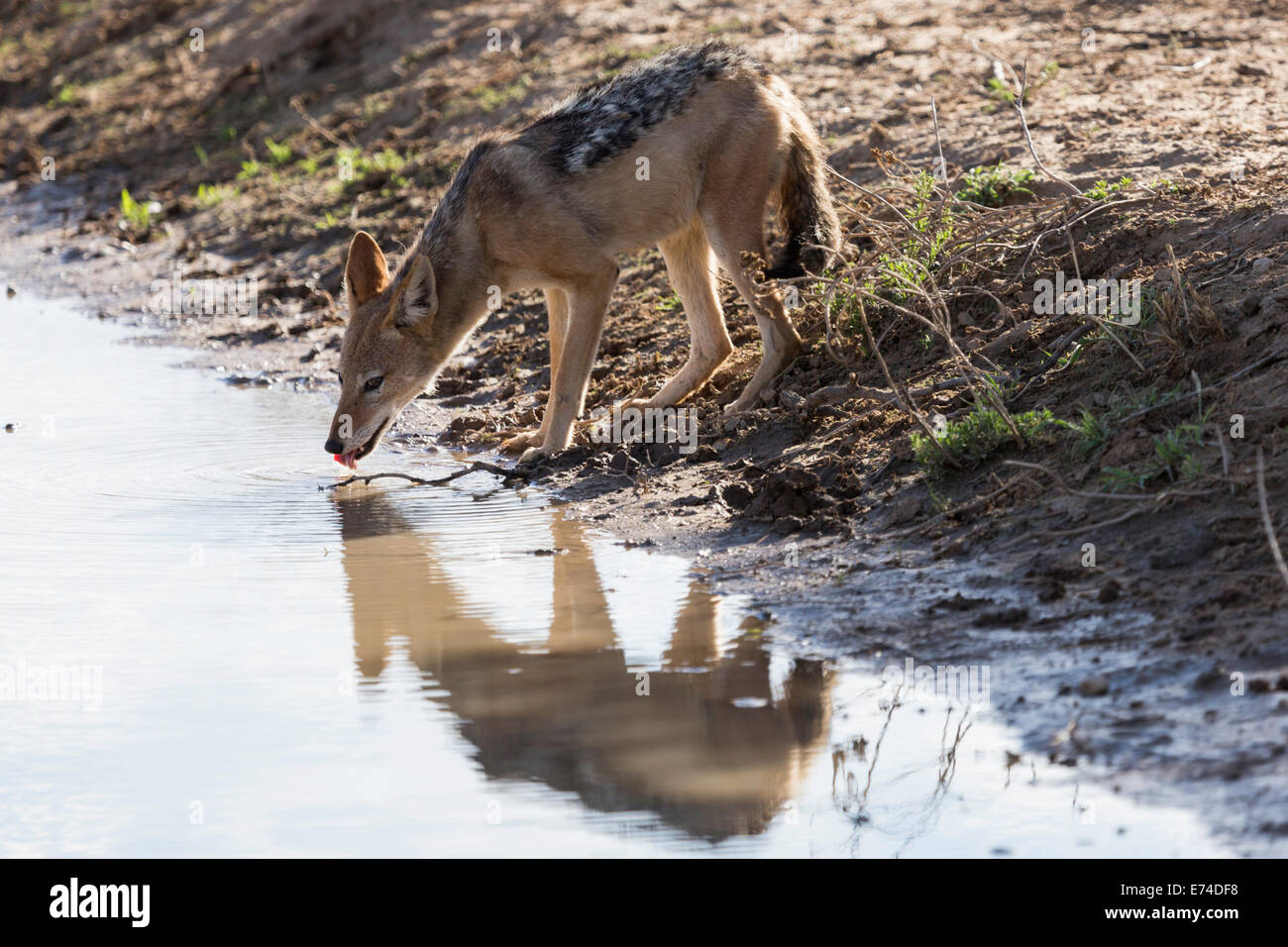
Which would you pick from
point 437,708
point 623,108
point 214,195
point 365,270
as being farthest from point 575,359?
point 214,195

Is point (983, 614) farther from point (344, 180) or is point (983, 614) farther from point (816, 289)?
point (344, 180)

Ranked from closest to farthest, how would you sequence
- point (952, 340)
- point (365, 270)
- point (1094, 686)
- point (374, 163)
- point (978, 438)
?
1. point (1094, 686)
2. point (978, 438)
3. point (952, 340)
4. point (365, 270)
5. point (374, 163)

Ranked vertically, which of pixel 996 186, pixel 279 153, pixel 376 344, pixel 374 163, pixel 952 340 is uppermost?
pixel 279 153

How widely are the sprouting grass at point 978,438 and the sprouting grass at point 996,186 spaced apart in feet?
7.90

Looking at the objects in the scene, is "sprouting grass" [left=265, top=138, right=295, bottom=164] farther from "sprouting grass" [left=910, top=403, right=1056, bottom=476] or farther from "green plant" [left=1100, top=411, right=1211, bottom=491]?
"green plant" [left=1100, top=411, right=1211, bottom=491]

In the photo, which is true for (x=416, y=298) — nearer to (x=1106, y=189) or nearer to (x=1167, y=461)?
(x=1106, y=189)

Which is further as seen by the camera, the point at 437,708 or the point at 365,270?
the point at 365,270

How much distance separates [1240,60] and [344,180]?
24.1ft

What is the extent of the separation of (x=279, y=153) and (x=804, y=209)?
317 inches

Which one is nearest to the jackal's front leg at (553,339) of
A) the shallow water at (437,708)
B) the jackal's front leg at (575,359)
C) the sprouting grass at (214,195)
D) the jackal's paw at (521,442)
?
the jackal's paw at (521,442)

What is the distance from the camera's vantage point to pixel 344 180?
1273 centimetres

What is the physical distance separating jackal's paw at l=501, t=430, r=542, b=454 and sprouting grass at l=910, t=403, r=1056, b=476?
237 cm

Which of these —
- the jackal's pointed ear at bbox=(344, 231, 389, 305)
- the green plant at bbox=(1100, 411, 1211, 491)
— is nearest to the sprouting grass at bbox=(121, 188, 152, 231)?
the jackal's pointed ear at bbox=(344, 231, 389, 305)

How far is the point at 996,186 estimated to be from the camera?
324 inches
